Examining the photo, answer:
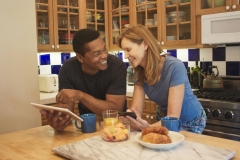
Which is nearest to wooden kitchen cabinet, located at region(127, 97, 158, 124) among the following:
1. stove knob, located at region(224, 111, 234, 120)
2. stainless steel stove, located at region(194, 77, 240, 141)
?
stainless steel stove, located at region(194, 77, 240, 141)

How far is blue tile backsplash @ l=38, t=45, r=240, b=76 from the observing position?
304 centimetres

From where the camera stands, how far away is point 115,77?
6.38 feet

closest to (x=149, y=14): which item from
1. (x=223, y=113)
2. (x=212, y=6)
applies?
(x=212, y=6)

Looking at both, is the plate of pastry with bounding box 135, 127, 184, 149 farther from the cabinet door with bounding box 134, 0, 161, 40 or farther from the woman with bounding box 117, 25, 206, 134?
the cabinet door with bounding box 134, 0, 161, 40

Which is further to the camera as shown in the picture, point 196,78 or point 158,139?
point 196,78

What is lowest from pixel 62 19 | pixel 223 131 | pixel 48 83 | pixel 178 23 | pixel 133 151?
pixel 223 131

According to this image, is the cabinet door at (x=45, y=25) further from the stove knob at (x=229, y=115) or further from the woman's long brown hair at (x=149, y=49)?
the stove knob at (x=229, y=115)

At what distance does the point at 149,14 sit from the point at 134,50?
1930 millimetres

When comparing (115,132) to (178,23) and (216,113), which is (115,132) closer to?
(216,113)

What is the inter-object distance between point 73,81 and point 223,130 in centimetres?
134

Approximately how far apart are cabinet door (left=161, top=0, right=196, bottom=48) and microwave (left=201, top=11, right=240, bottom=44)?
186 millimetres

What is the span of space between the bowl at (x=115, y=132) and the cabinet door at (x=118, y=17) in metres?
2.43

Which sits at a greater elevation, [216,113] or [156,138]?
[156,138]

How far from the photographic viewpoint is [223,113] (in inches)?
96.5
